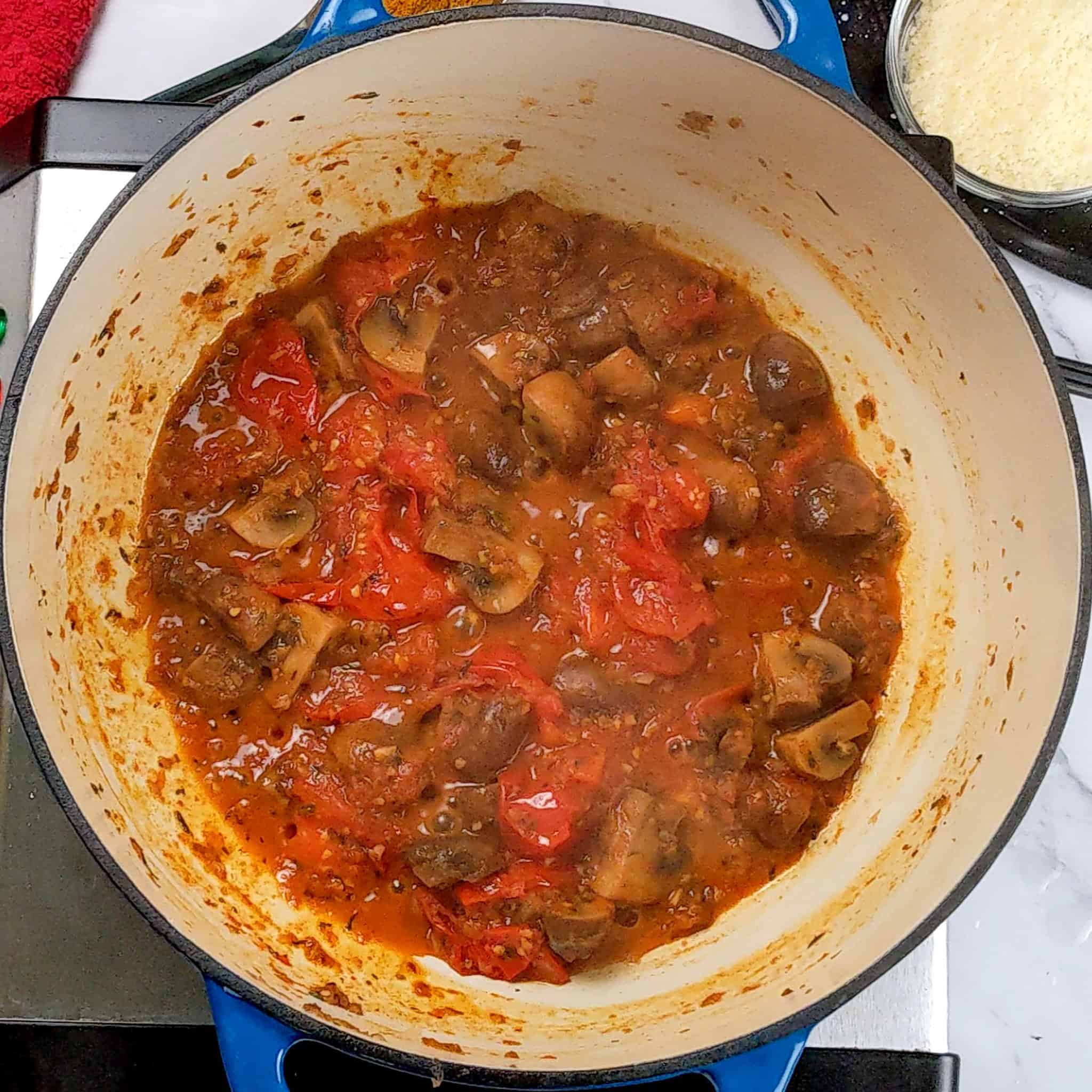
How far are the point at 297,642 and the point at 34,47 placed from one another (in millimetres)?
1459

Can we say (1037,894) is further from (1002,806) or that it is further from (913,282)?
(913,282)

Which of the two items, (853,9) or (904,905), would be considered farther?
(853,9)

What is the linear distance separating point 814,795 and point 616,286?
112 cm

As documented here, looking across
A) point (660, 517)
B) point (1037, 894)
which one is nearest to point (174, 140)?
point (660, 517)

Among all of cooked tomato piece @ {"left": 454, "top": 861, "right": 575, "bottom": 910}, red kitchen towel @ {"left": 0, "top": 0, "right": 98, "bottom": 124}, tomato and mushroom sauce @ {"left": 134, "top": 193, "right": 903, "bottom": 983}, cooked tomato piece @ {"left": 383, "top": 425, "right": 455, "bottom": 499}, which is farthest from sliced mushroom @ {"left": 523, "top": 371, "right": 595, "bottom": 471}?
red kitchen towel @ {"left": 0, "top": 0, "right": 98, "bottom": 124}

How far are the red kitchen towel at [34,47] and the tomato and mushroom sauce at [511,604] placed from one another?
0.72 m

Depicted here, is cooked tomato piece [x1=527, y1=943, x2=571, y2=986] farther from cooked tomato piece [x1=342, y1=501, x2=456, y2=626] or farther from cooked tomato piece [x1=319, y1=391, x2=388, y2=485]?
cooked tomato piece [x1=319, y1=391, x2=388, y2=485]

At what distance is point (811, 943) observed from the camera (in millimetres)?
2010

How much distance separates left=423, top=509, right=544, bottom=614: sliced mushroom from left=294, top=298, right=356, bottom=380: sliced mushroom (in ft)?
1.19

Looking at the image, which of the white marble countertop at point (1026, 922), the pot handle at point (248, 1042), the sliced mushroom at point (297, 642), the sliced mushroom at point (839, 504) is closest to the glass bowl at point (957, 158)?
the white marble countertop at point (1026, 922)

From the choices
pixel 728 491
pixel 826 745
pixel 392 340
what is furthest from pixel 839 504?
pixel 392 340

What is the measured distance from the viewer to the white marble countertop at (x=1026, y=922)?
2525 millimetres

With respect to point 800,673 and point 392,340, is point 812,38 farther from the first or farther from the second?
point 800,673

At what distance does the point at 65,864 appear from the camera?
2.02 meters
